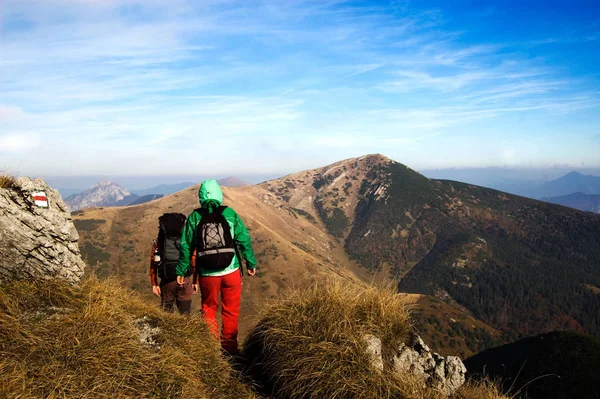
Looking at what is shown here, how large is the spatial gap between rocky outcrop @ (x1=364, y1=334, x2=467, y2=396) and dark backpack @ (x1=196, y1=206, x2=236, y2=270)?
316 cm

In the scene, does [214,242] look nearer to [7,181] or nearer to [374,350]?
[374,350]

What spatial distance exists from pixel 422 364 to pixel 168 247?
6430mm

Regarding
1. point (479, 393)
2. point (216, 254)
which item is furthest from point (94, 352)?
point (479, 393)

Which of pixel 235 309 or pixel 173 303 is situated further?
pixel 173 303

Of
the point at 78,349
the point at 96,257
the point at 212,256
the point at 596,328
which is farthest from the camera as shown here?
the point at 596,328

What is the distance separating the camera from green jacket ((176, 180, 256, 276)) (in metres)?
6.84

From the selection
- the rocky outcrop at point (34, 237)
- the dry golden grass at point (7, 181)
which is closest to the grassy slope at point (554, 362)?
the rocky outcrop at point (34, 237)

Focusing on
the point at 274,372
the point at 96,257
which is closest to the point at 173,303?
the point at 274,372

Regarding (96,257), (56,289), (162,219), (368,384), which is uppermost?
(162,219)

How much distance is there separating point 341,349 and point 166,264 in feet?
16.7

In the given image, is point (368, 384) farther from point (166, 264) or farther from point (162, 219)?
point (162, 219)

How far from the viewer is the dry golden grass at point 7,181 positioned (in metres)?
6.76

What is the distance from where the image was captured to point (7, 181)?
22.5 feet

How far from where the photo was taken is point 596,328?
591ft
